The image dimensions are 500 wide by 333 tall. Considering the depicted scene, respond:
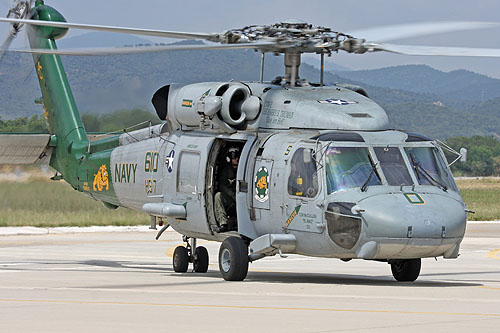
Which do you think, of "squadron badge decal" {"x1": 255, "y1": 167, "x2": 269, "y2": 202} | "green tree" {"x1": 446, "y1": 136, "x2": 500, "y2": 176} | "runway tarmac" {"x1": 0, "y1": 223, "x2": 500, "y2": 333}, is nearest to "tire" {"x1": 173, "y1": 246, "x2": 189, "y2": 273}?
"runway tarmac" {"x1": 0, "y1": 223, "x2": 500, "y2": 333}

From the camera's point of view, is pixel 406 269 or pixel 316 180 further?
pixel 406 269

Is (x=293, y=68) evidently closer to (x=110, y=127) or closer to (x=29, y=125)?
(x=110, y=127)

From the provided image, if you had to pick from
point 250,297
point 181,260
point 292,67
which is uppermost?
point 292,67

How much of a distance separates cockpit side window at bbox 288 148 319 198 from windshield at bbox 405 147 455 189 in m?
1.50

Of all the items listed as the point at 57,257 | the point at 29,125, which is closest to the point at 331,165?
the point at 57,257

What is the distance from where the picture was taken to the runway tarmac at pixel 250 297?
999 centimetres

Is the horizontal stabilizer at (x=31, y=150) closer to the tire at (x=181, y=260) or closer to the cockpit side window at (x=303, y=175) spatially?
the tire at (x=181, y=260)

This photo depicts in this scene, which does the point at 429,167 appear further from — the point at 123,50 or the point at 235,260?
the point at 123,50

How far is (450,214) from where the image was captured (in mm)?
14383

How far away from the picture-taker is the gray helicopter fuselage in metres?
→ 14.2

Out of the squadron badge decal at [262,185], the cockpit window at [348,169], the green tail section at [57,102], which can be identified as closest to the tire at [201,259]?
the squadron badge decal at [262,185]

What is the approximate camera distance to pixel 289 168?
1530 cm

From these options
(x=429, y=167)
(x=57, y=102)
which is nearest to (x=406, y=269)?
(x=429, y=167)

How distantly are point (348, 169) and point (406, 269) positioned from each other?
8.15ft
